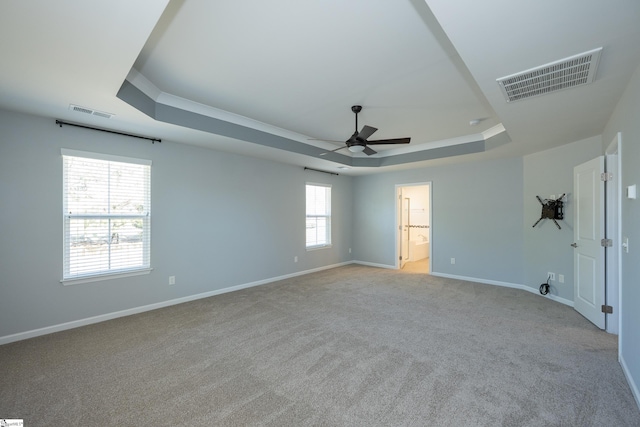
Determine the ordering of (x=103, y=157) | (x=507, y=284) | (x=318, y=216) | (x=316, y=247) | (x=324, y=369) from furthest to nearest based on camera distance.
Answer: (x=318, y=216) < (x=316, y=247) < (x=507, y=284) < (x=103, y=157) < (x=324, y=369)

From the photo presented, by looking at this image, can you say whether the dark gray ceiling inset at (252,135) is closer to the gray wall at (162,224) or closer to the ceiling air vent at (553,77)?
the gray wall at (162,224)

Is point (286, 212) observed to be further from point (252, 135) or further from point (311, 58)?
point (311, 58)

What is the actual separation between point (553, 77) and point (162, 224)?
4.72 m

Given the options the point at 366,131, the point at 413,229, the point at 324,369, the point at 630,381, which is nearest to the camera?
the point at 630,381

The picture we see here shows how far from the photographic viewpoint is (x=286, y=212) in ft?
19.8

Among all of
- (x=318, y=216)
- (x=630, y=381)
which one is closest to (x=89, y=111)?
(x=318, y=216)

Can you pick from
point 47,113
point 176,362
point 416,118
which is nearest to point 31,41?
point 47,113

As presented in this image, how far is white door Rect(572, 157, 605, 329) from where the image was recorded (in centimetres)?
340

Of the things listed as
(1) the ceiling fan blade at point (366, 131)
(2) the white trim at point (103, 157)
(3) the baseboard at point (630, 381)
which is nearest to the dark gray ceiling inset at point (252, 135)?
(2) the white trim at point (103, 157)

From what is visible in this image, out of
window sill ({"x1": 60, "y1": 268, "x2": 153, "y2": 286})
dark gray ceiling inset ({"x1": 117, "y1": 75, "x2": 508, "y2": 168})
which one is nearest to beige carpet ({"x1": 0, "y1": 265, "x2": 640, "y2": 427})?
window sill ({"x1": 60, "y1": 268, "x2": 153, "y2": 286})

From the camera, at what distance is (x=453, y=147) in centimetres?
536

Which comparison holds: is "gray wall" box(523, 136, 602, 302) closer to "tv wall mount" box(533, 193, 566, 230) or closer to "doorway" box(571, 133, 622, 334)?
"tv wall mount" box(533, 193, 566, 230)

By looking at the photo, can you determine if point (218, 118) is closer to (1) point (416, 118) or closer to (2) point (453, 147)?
(1) point (416, 118)

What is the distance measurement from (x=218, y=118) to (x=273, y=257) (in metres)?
2.89
